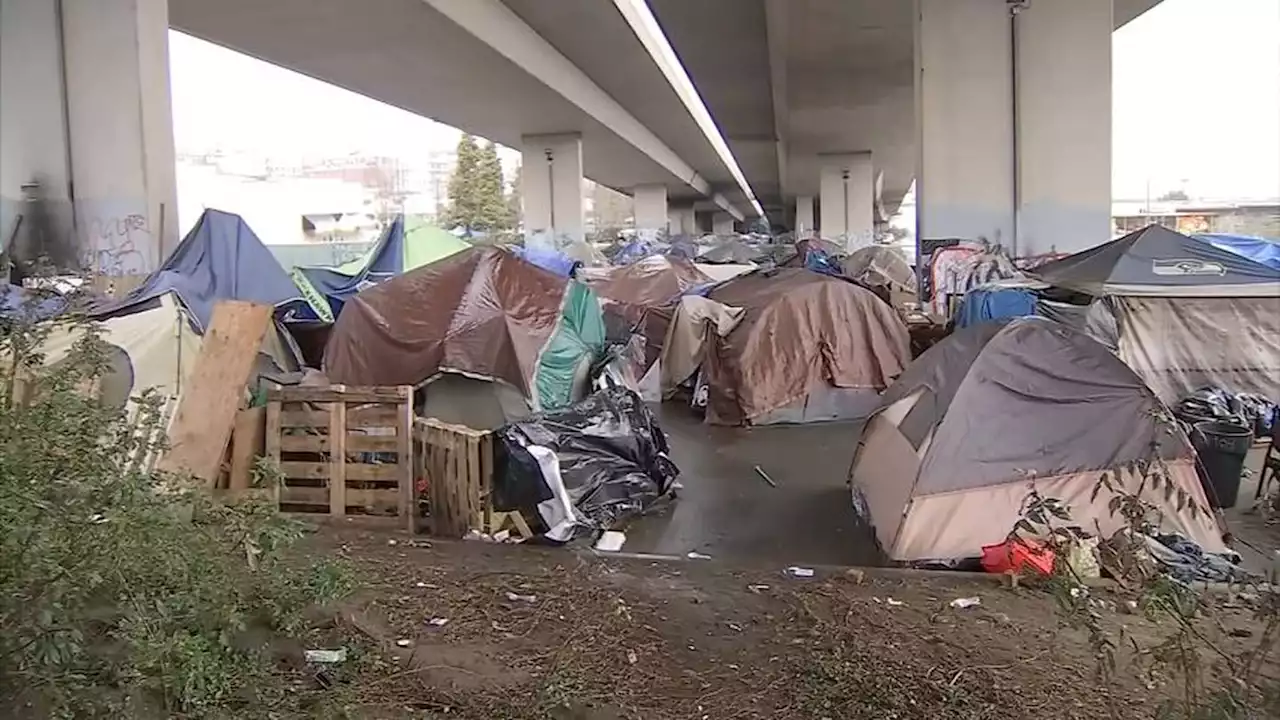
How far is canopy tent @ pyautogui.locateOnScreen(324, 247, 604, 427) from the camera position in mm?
9414

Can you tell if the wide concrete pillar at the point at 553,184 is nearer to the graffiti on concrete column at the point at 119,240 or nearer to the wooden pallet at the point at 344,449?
the graffiti on concrete column at the point at 119,240

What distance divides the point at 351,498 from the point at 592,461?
184 cm

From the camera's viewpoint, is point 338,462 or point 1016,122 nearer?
point 338,462

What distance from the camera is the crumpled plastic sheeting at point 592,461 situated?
7688mm

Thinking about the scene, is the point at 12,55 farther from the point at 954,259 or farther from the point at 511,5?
the point at 954,259

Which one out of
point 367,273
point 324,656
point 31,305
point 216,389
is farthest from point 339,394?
point 367,273

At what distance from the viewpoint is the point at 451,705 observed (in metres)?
4.58

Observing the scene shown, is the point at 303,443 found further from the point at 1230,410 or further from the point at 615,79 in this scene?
the point at 615,79

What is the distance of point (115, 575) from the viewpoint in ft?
11.9

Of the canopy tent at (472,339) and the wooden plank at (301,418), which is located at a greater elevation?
the canopy tent at (472,339)

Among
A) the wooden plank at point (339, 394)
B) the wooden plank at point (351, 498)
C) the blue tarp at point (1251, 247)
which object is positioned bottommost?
the wooden plank at point (351, 498)

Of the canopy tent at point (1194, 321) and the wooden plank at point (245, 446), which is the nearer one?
the wooden plank at point (245, 446)

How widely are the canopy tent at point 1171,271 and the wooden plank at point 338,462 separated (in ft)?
24.5

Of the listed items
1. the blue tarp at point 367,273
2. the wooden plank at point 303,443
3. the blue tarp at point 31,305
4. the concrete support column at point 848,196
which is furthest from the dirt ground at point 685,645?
the concrete support column at point 848,196
